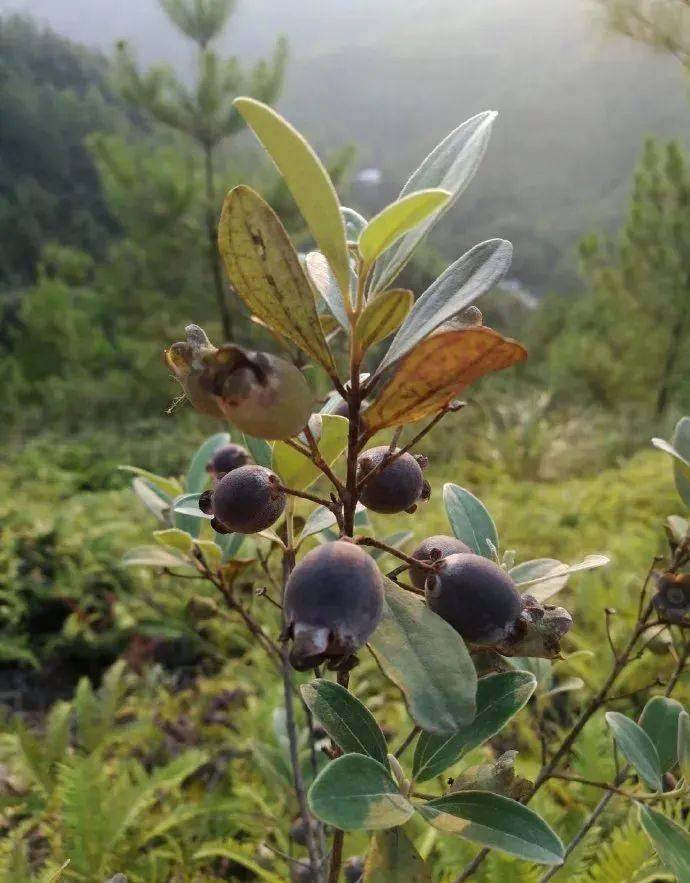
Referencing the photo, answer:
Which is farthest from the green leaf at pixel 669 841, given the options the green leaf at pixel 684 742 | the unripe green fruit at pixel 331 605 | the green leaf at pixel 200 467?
the green leaf at pixel 200 467

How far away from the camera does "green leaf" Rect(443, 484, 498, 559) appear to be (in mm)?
447

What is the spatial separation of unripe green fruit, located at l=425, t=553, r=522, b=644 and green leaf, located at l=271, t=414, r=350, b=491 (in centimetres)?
11

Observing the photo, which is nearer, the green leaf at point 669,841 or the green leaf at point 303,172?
the green leaf at point 303,172

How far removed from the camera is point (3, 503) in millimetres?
2336

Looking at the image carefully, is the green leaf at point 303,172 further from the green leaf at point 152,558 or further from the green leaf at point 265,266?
the green leaf at point 152,558

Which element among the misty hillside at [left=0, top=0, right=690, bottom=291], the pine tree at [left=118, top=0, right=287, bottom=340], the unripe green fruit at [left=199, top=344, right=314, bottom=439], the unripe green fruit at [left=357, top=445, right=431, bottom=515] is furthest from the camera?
the misty hillside at [left=0, top=0, right=690, bottom=291]

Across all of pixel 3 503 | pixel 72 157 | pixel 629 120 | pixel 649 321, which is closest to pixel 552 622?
pixel 3 503

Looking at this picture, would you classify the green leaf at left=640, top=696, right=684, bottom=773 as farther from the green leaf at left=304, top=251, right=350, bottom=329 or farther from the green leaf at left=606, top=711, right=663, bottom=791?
the green leaf at left=304, top=251, right=350, bottom=329

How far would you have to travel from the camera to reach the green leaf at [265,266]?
0.27m

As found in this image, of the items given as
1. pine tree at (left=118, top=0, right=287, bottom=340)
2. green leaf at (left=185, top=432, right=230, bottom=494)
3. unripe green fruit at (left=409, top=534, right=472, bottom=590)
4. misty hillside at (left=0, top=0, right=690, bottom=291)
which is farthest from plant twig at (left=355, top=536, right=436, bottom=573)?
misty hillside at (left=0, top=0, right=690, bottom=291)

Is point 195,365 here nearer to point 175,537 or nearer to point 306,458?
point 306,458

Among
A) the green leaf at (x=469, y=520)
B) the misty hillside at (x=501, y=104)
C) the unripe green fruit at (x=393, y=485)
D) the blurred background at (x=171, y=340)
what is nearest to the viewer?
the unripe green fruit at (x=393, y=485)

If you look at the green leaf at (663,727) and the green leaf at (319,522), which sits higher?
the green leaf at (319,522)

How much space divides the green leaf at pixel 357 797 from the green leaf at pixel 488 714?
2.1 inches
